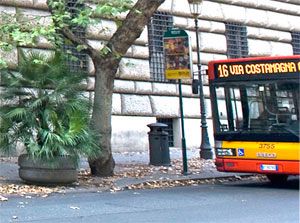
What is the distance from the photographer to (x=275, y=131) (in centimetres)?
1305

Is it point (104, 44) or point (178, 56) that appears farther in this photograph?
point (178, 56)

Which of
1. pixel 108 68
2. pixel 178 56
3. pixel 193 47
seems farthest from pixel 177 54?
pixel 193 47

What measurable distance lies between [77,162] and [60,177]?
46cm

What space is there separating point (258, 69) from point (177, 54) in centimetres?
292

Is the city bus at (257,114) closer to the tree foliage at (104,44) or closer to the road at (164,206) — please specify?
the road at (164,206)

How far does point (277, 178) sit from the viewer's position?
14.4 m

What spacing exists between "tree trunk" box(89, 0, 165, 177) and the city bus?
1977 mm

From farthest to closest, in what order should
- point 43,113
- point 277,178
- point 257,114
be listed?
point 277,178 < point 257,114 < point 43,113

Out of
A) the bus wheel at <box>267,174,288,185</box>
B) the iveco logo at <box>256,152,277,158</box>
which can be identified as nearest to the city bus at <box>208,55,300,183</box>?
the iveco logo at <box>256,152,277,158</box>

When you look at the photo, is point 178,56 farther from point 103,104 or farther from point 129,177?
point 129,177

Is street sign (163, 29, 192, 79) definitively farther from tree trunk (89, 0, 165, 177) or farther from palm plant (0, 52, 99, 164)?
palm plant (0, 52, 99, 164)

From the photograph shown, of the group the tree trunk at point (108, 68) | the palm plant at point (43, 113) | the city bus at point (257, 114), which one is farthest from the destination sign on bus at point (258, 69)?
the palm plant at point (43, 113)

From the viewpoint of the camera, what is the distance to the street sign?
15703 mm

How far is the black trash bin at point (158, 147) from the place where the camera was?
1678cm
